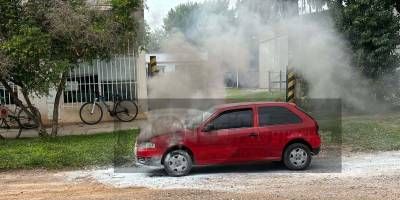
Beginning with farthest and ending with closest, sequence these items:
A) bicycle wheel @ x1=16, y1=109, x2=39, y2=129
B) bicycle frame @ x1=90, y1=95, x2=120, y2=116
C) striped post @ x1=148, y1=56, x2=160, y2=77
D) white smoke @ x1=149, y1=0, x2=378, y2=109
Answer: bicycle frame @ x1=90, y1=95, x2=120, y2=116, striped post @ x1=148, y1=56, x2=160, y2=77, bicycle wheel @ x1=16, y1=109, x2=39, y2=129, white smoke @ x1=149, y1=0, x2=378, y2=109

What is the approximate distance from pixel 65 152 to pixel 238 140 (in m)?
4.33

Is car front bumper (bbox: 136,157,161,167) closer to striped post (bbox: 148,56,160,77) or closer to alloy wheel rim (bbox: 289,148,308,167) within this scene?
alloy wheel rim (bbox: 289,148,308,167)

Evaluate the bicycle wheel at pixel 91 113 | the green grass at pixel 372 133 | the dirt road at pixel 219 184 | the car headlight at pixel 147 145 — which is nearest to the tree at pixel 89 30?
the bicycle wheel at pixel 91 113

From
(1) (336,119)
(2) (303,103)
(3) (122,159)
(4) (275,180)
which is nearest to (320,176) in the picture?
(4) (275,180)

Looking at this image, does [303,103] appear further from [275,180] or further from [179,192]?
[179,192]

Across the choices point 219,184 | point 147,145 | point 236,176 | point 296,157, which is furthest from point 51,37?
point 296,157

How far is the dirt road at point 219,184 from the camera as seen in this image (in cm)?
791

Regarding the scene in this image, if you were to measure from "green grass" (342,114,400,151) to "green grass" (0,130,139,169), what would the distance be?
5.65 meters

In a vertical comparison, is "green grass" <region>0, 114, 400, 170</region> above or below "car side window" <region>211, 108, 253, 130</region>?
below

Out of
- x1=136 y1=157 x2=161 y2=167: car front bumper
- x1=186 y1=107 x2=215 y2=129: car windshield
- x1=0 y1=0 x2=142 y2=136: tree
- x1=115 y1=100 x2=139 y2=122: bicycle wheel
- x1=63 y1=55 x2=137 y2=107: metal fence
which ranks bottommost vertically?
x1=136 y1=157 x2=161 y2=167: car front bumper

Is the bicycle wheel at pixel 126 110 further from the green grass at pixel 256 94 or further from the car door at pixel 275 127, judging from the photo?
the car door at pixel 275 127

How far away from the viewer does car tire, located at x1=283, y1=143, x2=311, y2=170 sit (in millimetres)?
9969

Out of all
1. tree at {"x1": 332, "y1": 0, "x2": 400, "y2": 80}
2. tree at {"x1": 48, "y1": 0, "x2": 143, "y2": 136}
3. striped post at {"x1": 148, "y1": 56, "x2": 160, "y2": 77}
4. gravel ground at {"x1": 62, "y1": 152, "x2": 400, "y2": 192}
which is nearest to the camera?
gravel ground at {"x1": 62, "y1": 152, "x2": 400, "y2": 192}

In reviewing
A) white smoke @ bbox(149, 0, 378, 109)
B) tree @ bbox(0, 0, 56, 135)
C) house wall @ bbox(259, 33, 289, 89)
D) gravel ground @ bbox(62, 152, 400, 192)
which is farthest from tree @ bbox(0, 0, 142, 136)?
house wall @ bbox(259, 33, 289, 89)
